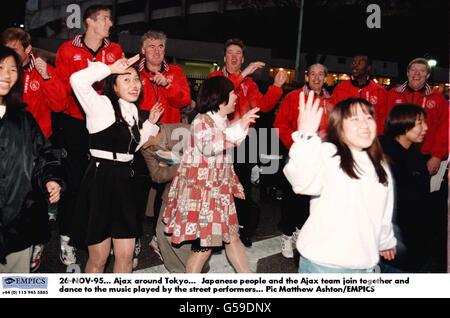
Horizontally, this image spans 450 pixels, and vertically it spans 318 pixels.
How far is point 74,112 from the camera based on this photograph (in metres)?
3.55

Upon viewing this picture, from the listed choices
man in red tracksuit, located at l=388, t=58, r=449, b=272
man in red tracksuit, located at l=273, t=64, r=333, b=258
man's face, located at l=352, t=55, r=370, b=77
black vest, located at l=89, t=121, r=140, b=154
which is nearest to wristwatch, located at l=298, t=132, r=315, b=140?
black vest, located at l=89, t=121, r=140, b=154

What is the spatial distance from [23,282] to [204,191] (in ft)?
4.04

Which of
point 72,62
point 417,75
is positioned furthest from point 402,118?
point 72,62

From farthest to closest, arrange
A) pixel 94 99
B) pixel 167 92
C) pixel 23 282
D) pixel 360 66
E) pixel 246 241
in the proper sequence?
pixel 360 66, pixel 246 241, pixel 167 92, pixel 94 99, pixel 23 282

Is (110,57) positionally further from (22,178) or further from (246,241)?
(246,241)

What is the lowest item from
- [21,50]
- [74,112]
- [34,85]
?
[74,112]

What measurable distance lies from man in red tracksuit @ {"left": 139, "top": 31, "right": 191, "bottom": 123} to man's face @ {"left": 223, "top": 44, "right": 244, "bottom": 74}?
0.52 metres

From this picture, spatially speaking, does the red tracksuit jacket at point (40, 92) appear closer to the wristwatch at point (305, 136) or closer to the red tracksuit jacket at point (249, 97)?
the red tracksuit jacket at point (249, 97)

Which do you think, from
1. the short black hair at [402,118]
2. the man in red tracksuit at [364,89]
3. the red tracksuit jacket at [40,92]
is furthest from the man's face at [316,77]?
the red tracksuit jacket at [40,92]

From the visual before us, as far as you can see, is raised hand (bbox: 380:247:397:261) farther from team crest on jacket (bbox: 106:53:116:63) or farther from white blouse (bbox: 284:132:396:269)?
team crest on jacket (bbox: 106:53:116:63)

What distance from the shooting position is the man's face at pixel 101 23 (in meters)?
3.49

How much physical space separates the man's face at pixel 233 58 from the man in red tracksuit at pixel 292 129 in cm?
62

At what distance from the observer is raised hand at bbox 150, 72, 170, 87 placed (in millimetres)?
3520
